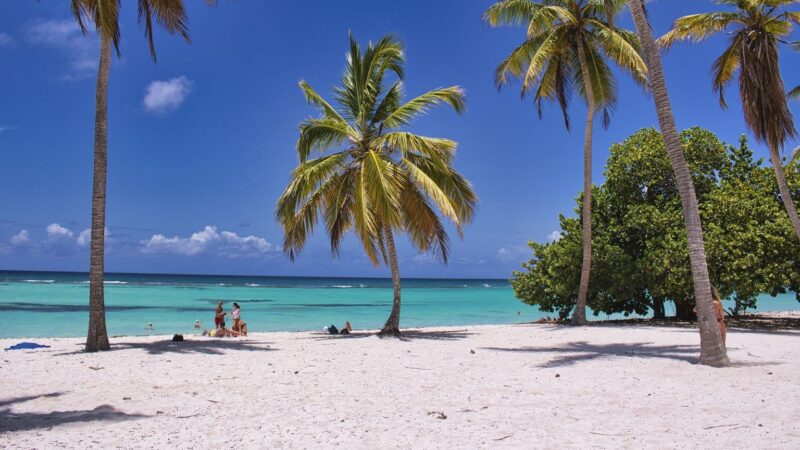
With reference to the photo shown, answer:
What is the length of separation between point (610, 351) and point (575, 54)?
11.0 metres

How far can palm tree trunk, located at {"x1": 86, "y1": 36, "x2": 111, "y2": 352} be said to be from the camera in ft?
38.3

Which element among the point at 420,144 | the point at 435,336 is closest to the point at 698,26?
the point at 420,144

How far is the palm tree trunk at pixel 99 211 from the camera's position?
11670 mm

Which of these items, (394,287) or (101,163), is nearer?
(101,163)

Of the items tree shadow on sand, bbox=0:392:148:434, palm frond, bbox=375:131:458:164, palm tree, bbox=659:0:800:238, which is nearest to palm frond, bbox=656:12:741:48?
palm tree, bbox=659:0:800:238

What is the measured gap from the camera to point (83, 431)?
5.72 m

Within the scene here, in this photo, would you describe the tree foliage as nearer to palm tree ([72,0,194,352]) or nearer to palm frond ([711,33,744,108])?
palm frond ([711,33,744,108])

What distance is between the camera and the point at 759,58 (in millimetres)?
14031

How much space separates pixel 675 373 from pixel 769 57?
9.59 metres

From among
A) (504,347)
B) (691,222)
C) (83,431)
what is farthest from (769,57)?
(83,431)

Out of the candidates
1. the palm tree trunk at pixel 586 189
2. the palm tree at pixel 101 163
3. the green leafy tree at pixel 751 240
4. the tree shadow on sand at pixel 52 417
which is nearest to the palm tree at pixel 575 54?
the palm tree trunk at pixel 586 189

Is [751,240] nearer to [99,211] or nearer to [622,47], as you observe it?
[622,47]

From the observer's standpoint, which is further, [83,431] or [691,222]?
[691,222]

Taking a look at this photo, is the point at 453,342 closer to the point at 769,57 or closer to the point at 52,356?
the point at 52,356
